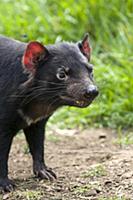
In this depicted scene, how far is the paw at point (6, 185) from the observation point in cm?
502

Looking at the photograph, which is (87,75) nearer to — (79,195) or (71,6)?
(79,195)

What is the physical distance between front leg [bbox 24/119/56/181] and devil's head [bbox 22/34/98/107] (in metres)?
0.50

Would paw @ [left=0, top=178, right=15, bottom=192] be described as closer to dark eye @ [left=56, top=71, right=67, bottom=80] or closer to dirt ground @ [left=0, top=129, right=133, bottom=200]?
dirt ground @ [left=0, top=129, right=133, bottom=200]

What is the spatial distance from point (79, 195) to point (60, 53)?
103cm

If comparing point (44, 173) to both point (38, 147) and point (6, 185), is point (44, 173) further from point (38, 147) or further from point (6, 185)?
point (6, 185)

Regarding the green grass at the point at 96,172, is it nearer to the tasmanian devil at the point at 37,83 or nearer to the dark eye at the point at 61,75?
the tasmanian devil at the point at 37,83

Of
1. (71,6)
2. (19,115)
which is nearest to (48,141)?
(19,115)

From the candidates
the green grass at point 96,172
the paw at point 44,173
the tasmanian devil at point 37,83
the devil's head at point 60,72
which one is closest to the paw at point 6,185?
the tasmanian devil at point 37,83

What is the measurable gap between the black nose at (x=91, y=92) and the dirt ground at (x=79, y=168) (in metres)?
0.74

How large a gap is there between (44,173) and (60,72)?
3.24 ft

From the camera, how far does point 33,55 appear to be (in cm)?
479

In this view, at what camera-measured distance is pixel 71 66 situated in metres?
4.70

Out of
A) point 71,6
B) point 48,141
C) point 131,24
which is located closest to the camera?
point 48,141

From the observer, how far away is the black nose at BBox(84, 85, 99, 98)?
4.53 metres
